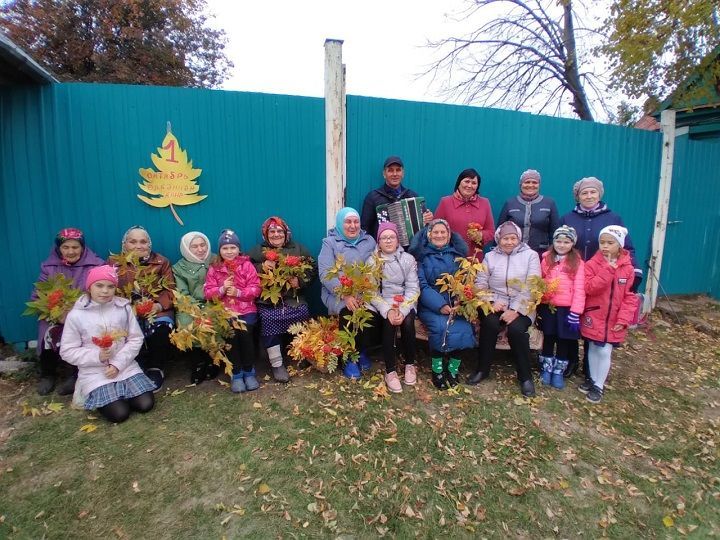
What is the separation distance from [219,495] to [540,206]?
151 inches

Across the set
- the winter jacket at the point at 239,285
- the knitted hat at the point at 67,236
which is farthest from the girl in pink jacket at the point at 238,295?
the knitted hat at the point at 67,236

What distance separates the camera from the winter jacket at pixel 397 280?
11.7ft

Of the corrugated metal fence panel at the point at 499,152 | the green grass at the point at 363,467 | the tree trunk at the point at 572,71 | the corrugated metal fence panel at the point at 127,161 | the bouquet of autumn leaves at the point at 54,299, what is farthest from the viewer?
the tree trunk at the point at 572,71

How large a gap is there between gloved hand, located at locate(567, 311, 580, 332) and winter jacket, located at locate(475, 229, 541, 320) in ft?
0.98

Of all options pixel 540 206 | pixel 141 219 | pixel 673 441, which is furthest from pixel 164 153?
pixel 673 441

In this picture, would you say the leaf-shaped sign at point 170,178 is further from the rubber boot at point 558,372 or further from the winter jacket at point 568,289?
the rubber boot at point 558,372

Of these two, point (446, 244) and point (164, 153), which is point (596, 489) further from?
point (164, 153)

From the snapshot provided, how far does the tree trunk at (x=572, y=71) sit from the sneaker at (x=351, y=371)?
11.2 m

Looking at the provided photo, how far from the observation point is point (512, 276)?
3.54 m

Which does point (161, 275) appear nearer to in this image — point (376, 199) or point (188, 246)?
point (188, 246)

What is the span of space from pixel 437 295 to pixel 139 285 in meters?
2.71

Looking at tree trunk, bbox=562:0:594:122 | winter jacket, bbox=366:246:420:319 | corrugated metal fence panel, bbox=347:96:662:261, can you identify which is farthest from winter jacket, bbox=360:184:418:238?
tree trunk, bbox=562:0:594:122

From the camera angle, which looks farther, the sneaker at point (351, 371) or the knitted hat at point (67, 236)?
the sneaker at point (351, 371)

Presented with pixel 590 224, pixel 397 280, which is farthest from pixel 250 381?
pixel 590 224
